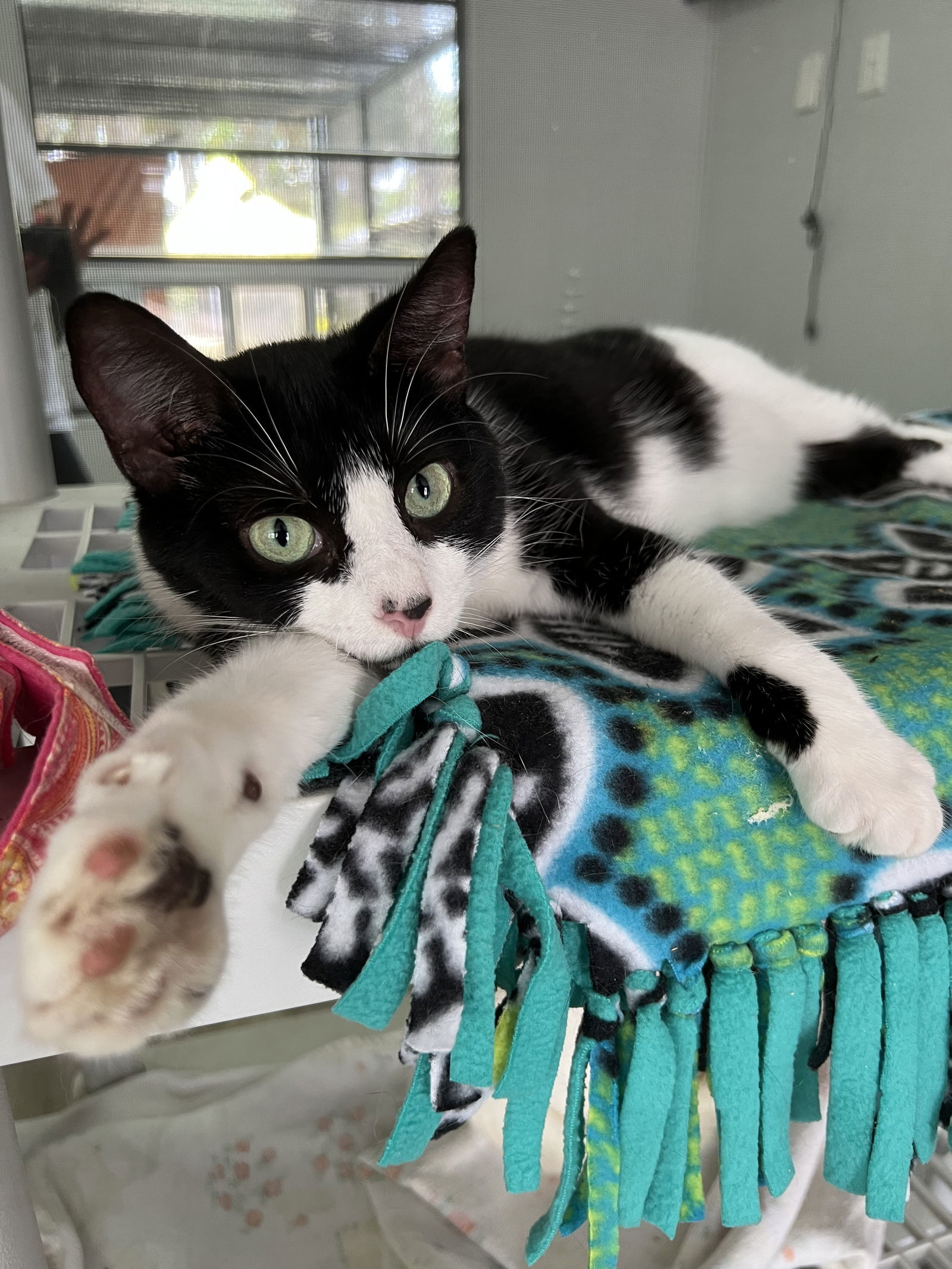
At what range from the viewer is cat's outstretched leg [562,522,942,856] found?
55cm

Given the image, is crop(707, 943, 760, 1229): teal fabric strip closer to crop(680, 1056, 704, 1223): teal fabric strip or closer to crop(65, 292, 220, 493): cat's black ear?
crop(680, 1056, 704, 1223): teal fabric strip

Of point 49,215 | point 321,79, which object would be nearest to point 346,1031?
point 49,215

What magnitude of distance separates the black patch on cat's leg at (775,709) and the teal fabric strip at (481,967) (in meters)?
0.22

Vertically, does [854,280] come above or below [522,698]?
above

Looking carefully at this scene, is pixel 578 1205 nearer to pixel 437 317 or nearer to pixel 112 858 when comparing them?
pixel 112 858

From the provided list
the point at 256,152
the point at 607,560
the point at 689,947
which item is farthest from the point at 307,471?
the point at 256,152

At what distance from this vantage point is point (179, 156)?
1696 mm

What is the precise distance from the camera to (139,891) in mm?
355

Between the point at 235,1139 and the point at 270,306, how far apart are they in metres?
1.48

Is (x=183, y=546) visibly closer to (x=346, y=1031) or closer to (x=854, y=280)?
(x=346, y=1031)

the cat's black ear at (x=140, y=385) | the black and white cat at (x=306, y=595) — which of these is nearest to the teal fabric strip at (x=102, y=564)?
the black and white cat at (x=306, y=595)

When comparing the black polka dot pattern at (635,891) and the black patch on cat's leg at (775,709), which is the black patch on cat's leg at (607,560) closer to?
the black patch on cat's leg at (775,709)

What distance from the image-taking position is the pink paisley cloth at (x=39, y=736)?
17.6 inches

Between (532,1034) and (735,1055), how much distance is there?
145mm
